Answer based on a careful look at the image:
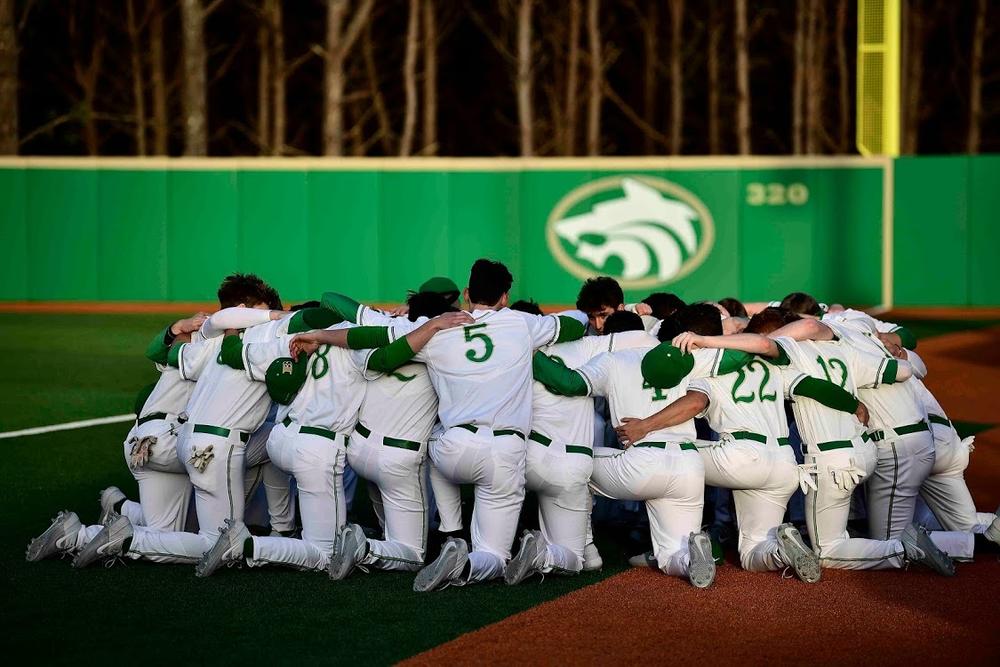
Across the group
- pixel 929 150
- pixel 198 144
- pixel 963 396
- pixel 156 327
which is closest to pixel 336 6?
pixel 198 144

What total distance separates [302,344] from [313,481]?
70cm

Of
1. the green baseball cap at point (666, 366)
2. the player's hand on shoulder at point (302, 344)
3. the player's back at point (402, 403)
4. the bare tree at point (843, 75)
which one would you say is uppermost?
the bare tree at point (843, 75)

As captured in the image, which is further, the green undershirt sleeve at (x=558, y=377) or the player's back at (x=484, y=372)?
the green undershirt sleeve at (x=558, y=377)

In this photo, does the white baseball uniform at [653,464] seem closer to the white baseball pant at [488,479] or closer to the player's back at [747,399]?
the player's back at [747,399]

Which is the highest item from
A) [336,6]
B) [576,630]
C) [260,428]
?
[336,6]

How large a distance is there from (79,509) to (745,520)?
13.8 ft

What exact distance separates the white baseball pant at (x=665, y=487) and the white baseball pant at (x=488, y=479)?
19.8 inches

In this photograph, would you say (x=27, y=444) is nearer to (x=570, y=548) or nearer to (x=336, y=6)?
(x=570, y=548)

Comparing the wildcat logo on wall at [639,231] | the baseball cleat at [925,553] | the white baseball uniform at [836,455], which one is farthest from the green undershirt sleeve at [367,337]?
the wildcat logo on wall at [639,231]

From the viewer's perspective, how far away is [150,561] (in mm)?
7539

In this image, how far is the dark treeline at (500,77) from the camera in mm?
43844

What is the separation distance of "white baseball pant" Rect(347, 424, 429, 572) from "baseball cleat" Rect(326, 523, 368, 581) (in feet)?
0.43

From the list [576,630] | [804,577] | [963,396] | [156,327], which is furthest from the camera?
[156,327]

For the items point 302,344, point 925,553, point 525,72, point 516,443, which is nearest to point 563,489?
point 516,443
